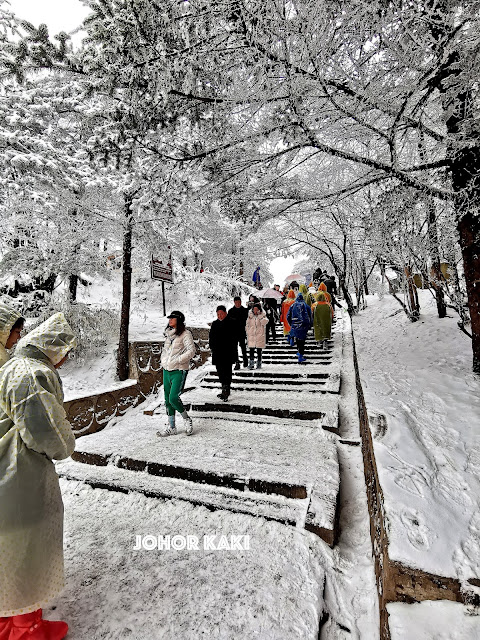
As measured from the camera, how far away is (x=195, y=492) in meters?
2.97

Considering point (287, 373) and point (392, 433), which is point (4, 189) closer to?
point (287, 373)

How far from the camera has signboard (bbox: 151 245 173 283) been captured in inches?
374

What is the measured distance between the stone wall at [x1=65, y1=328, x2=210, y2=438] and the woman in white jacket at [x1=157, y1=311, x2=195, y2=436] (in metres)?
3.13

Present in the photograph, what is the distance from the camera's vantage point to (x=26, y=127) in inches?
210

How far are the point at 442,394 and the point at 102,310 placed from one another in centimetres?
1026

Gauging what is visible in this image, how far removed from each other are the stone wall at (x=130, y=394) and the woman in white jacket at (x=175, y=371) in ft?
10.3

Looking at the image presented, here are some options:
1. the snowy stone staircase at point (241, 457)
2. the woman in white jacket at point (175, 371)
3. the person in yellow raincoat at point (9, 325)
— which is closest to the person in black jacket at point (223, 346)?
the snowy stone staircase at point (241, 457)

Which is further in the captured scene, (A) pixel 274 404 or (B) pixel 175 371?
(A) pixel 274 404

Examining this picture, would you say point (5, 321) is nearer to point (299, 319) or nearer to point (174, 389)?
point (174, 389)

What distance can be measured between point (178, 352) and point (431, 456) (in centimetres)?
323

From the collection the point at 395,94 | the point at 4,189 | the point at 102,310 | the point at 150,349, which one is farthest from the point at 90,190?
the point at 395,94

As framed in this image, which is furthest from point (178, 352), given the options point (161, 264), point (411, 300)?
Result: point (411, 300)

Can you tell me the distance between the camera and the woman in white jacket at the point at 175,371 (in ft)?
14.3

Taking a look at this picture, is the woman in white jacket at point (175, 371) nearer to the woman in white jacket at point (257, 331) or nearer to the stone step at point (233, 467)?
the stone step at point (233, 467)
